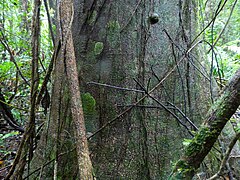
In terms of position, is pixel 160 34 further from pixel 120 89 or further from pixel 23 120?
pixel 23 120

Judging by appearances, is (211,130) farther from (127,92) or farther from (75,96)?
(127,92)

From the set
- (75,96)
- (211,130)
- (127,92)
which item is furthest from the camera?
(127,92)

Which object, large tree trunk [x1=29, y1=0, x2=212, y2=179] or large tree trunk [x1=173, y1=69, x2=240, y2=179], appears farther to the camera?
large tree trunk [x1=29, y1=0, x2=212, y2=179]

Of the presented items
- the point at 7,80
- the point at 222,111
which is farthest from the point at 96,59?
the point at 7,80

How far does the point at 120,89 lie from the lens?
1.59 meters

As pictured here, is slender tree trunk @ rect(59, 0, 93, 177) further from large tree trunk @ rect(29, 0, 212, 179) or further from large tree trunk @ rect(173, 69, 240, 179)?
large tree trunk @ rect(29, 0, 212, 179)

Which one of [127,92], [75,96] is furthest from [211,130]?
[127,92]

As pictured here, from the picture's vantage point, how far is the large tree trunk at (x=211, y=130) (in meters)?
0.94

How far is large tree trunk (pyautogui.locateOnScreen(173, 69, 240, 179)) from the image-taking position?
3.07 feet

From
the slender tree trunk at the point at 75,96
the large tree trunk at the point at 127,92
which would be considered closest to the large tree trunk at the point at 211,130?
the slender tree trunk at the point at 75,96

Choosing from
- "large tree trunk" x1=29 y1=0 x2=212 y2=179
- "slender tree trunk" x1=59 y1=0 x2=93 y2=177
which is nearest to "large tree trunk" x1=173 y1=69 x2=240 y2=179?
"slender tree trunk" x1=59 y1=0 x2=93 y2=177

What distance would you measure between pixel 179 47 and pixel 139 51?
296 millimetres

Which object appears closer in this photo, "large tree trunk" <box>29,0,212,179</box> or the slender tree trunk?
the slender tree trunk

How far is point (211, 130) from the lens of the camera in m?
0.96
